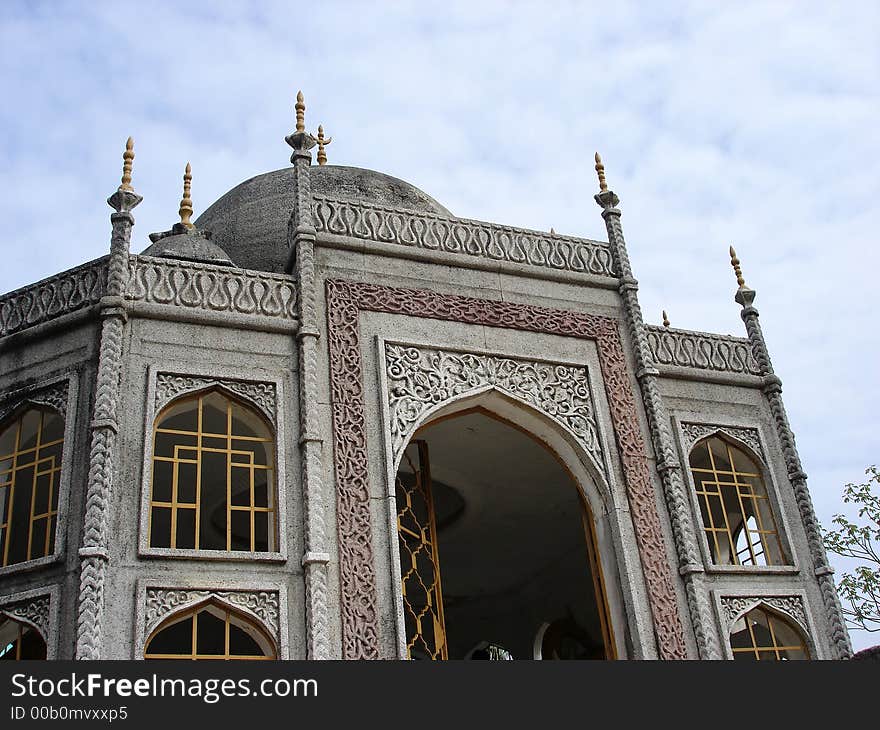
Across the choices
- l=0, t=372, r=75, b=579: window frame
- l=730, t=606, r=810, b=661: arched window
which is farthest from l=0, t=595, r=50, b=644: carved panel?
l=730, t=606, r=810, b=661: arched window

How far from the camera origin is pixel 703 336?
10617mm

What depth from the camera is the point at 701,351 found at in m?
10.5

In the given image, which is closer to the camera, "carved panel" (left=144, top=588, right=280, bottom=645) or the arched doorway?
"carved panel" (left=144, top=588, right=280, bottom=645)

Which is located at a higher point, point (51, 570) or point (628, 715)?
point (51, 570)

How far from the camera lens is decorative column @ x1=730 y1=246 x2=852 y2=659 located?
9406mm

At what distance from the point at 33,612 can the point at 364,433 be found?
287 centimetres

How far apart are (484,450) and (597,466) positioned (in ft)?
7.46

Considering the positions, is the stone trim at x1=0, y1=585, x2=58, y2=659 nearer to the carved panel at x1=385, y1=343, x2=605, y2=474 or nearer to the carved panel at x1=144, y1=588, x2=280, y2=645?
the carved panel at x1=144, y1=588, x2=280, y2=645

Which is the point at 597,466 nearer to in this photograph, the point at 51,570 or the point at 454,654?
the point at 51,570

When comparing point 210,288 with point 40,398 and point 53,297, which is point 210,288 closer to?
point 53,297

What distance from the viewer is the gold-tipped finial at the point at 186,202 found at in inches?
453

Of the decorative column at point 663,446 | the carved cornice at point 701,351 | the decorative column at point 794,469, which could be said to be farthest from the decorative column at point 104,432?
the decorative column at point 794,469

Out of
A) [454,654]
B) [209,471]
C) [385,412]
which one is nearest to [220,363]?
[385,412]

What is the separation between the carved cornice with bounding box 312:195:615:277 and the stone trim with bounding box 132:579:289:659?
11.4 feet
